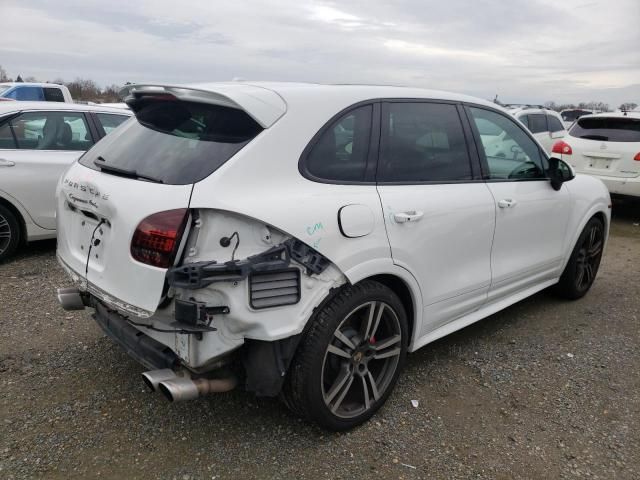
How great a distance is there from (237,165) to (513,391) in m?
2.27

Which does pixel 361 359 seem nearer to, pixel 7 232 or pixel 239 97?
pixel 239 97

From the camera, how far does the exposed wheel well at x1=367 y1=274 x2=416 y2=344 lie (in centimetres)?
283

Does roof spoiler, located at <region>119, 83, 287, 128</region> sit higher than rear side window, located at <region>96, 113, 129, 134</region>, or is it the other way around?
roof spoiler, located at <region>119, 83, 287, 128</region>

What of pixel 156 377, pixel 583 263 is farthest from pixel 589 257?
pixel 156 377

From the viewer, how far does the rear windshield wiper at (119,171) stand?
2.43 m

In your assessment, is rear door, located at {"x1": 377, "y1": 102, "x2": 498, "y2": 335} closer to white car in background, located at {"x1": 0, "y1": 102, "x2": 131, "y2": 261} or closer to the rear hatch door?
the rear hatch door

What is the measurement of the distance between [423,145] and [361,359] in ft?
4.26

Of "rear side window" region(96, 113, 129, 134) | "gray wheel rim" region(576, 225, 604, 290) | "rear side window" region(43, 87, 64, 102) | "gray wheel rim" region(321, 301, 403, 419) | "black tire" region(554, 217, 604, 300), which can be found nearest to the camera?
"gray wheel rim" region(321, 301, 403, 419)

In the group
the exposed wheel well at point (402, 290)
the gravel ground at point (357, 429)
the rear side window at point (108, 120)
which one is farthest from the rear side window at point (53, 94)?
the exposed wheel well at point (402, 290)

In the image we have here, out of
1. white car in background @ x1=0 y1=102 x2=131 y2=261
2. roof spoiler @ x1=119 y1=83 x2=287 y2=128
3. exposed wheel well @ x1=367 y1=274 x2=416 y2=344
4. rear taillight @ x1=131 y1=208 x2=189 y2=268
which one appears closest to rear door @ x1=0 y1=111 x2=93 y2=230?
white car in background @ x1=0 y1=102 x2=131 y2=261

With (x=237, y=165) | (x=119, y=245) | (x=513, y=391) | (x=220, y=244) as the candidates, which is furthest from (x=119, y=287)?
(x=513, y=391)

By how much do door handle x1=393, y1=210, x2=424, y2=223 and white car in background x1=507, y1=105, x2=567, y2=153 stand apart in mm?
9748

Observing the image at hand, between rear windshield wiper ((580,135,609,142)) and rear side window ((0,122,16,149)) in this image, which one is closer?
rear side window ((0,122,16,149))

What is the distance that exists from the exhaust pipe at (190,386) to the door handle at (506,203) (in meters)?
2.08
